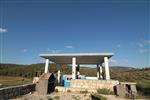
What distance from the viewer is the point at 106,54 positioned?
1702 centimetres

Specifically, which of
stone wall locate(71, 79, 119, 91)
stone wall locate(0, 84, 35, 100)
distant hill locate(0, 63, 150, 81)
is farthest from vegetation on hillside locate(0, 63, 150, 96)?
stone wall locate(0, 84, 35, 100)

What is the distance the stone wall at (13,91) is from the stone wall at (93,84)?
4.91 meters

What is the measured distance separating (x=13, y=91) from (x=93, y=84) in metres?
8.34

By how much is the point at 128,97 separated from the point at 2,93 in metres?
9.61

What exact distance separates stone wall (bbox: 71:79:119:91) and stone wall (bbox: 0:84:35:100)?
16.1ft

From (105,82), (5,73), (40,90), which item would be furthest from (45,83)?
(5,73)

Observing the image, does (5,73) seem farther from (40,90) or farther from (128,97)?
(128,97)

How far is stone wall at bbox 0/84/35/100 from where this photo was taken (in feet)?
32.2

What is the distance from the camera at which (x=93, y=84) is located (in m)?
16.4

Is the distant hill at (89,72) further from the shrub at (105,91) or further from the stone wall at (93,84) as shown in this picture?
the shrub at (105,91)

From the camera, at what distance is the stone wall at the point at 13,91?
32.2 feet

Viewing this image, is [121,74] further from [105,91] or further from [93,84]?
[105,91]

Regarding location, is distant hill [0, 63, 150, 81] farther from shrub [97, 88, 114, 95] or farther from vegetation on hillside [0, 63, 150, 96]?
shrub [97, 88, 114, 95]

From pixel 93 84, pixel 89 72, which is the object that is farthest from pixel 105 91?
pixel 89 72
